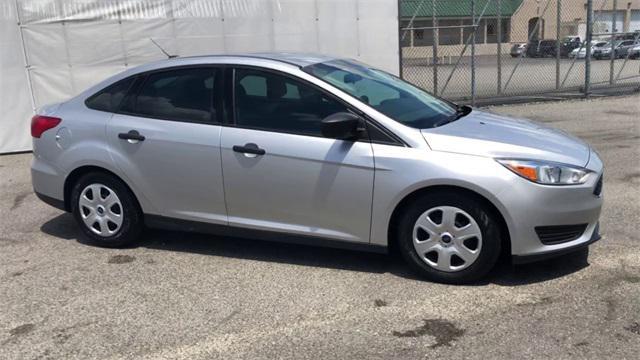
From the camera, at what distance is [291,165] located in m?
4.29

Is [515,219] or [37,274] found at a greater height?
[515,219]

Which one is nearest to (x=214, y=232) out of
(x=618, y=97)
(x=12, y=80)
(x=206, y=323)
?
(x=206, y=323)

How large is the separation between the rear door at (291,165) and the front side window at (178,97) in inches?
9.7

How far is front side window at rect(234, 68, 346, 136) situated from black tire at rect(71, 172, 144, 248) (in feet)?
3.91

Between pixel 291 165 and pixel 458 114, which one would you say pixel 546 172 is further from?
pixel 291 165

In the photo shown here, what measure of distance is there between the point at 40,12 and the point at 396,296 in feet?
27.4

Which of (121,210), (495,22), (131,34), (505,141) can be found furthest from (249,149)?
(495,22)

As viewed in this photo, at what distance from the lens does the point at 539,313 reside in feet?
12.0

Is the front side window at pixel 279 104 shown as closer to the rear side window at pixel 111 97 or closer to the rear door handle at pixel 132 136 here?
the rear door handle at pixel 132 136

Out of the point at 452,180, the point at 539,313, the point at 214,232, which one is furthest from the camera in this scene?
the point at 214,232

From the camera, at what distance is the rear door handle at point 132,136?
4.74 metres

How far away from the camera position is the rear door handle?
4.74 meters

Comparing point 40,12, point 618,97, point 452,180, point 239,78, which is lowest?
point 618,97

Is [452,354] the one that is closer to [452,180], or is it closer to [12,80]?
[452,180]
